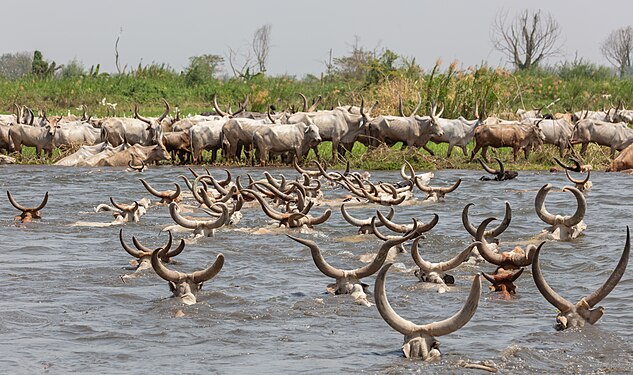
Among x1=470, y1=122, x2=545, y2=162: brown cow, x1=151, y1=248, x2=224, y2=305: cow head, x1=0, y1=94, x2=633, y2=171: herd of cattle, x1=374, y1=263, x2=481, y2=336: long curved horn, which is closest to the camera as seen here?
x1=374, y1=263, x2=481, y2=336: long curved horn

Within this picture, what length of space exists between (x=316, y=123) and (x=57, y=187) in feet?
24.0

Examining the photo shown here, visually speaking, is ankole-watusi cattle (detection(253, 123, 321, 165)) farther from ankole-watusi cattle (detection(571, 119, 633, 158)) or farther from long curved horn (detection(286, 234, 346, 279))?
long curved horn (detection(286, 234, 346, 279))

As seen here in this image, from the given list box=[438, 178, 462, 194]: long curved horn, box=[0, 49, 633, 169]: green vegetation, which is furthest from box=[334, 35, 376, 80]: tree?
box=[438, 178, 462, 194]: long curved horn

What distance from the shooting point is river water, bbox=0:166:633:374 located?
7.38m

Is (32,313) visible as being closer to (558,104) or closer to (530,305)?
(530,305)

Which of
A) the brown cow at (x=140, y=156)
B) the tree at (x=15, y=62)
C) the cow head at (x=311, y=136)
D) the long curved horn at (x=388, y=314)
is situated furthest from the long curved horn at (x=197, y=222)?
the tree at (x=15, y=62)

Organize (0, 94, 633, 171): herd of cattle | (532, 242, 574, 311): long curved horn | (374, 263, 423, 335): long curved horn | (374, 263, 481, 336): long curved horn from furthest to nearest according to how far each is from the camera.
Answer: (0, 94, 633, 171): herd of cattle < (532, 242, 574, 311): long curved horn < (374, 263, 423, 335): long curved horn < (374, 263, 481, 336): long curved horn

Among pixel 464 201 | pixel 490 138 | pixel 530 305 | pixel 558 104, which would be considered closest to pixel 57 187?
pixel 464 201

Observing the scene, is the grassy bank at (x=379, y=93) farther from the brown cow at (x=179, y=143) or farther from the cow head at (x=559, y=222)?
the cow head at (x=559, y=222)

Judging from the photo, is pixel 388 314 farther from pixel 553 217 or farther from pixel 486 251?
pixel 553 217

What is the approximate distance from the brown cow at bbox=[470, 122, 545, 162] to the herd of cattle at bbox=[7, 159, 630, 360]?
9.22 metres

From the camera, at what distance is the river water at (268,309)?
738cm

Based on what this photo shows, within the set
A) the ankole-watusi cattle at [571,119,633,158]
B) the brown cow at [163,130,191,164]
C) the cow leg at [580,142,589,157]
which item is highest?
the ankole-watusi cattle at [571,119,633,158]

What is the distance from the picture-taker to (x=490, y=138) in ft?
86.4
